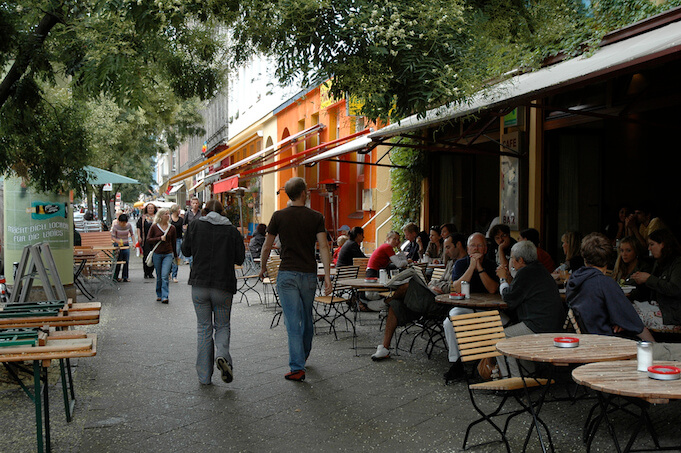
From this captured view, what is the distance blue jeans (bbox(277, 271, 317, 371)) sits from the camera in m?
6.88

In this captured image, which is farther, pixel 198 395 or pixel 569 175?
pixel 569 175

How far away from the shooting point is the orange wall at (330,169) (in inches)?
754

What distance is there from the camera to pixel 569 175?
1198cm

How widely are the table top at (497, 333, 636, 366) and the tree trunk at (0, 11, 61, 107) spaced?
487 cm

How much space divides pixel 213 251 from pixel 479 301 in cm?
247

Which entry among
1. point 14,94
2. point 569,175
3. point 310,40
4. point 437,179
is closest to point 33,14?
point 14,94

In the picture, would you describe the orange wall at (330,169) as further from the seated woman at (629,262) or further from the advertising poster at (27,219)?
the seated woman at (629,262)

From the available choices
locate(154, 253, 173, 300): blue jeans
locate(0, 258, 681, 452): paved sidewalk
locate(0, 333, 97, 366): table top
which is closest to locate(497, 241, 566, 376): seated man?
locate(0, 258, 681, 452): paved sidewalk

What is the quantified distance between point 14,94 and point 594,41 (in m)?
6.78

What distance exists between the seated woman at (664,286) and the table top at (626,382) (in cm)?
238

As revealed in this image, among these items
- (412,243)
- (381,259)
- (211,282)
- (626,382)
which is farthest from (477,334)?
(412,243)

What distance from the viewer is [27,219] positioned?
393 inches

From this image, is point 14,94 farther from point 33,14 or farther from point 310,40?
point 310,40

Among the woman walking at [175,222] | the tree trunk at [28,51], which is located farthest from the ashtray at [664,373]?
the woman walking at [175,222]
